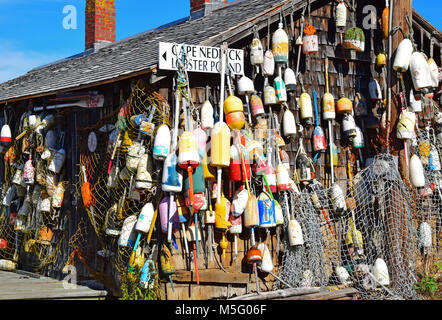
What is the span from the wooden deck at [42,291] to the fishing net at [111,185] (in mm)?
513

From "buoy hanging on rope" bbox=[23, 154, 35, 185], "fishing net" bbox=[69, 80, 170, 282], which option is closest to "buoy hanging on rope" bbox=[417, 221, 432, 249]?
"fishing net" bbox=[69, 80, 170, 282]

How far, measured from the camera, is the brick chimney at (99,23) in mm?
16344

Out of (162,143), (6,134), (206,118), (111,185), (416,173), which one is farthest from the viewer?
(6,134)

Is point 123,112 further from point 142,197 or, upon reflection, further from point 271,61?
point 271,61

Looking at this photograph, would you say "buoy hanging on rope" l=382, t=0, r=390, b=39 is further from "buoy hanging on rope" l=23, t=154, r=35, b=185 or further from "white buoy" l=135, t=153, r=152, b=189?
"buoy hanging on rope" l=23, t=154, r=35, b=185

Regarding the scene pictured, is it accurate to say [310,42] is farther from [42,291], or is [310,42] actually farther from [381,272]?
[42,291]

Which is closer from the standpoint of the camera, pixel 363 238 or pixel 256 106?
pixel 256 106

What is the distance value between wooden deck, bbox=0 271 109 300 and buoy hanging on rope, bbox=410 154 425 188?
4631 mm

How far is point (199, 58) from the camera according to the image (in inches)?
321

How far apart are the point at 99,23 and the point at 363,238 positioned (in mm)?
10169

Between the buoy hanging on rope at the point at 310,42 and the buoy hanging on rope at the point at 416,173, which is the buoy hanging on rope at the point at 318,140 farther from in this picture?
the buoy hanging on rope at the point at 416,173

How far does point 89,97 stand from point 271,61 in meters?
2.74

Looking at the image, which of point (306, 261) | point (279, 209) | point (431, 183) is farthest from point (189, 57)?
point (431, 183)

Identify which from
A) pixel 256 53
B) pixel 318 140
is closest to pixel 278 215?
pixel 318 140
